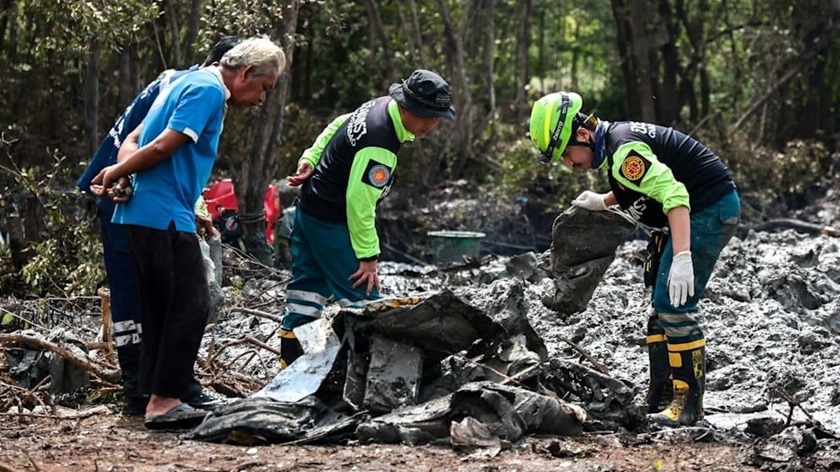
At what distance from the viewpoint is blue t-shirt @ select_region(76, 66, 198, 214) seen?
5.33m

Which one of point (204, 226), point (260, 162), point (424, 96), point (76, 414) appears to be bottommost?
point (76, 414)

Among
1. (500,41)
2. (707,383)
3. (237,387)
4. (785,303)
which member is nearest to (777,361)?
(707,383)

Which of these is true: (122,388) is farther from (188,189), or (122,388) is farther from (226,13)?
(226,13)

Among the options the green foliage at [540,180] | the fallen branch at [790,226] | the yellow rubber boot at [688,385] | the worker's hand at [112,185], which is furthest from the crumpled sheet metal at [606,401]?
the fallen branch at [790,226]

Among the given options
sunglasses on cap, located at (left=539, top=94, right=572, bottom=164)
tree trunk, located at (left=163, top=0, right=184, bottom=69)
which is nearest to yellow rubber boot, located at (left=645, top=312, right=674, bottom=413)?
sunglasses on cap, located at (left=539, top=94, right=572, bottom=164)

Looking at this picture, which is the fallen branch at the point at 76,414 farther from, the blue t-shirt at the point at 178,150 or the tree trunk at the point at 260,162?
the tree trunk at the point at 260,162

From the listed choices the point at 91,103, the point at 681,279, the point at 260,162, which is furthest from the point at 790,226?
the point at 681,279

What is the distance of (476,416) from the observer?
4930 millimetres

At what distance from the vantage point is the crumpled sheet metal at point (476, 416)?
4.88 metres

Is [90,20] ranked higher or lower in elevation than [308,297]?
higher

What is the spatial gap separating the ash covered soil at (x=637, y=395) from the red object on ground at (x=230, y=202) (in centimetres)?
127

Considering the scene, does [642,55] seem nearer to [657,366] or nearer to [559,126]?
[657,366]

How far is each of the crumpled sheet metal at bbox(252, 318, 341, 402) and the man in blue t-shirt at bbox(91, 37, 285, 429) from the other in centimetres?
33

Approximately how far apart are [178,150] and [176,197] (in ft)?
0.64
